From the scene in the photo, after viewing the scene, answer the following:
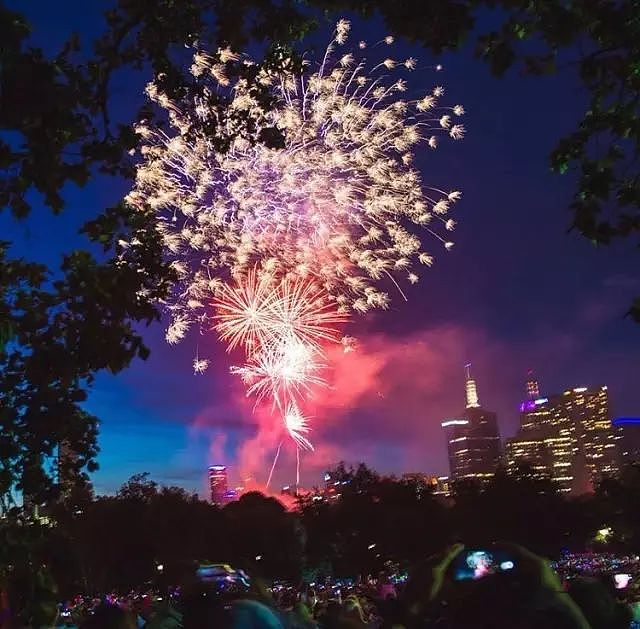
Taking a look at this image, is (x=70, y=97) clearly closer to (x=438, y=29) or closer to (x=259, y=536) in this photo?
(x=438, y=29)

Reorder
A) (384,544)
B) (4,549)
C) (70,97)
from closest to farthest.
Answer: (70,97) < (4,549) < (384,544)

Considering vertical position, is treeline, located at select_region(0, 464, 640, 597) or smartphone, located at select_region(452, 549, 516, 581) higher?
treeline, located at select_region(0, 464, 640, 597)

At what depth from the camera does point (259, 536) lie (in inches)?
2472

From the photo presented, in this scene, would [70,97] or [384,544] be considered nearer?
[70,97]

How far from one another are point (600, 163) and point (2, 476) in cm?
609

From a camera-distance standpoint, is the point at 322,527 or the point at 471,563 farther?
the point at 322,527

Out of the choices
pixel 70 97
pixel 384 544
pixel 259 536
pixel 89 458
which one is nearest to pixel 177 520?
pixel 259 536

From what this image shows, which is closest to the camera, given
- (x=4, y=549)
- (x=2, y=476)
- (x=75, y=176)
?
(x=75, y=176)

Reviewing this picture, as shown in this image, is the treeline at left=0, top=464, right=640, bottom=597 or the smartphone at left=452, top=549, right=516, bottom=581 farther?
the treeline at left=0, top=464, right=640, bottom=597

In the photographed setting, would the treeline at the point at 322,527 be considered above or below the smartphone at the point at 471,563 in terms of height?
above

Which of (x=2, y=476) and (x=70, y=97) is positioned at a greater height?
(x=70, y=97)

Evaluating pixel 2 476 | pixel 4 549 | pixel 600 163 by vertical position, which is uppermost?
pixel 600 163

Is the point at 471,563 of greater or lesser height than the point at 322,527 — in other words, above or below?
below

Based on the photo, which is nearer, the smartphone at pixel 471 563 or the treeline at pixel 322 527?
the smartphone at pixel 471 563
